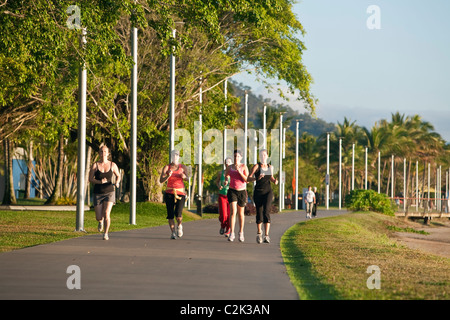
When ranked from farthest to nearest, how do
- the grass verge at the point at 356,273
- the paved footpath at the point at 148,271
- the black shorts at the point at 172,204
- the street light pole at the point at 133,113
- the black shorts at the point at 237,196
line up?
the street light pole at the point at 133,113 → the black shorts at the point at 172,204 → the black shorts at the point at 237,196 → the grass verge at the point at 356,273 → the paved footpath at the point at 148,271

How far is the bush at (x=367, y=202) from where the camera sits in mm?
54594

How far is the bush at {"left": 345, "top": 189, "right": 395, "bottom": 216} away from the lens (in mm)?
54594

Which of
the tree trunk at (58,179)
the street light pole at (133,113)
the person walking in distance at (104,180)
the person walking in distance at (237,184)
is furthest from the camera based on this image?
the tree trunk at (58,179)

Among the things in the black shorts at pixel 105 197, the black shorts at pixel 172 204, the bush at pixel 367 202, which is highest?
the black shorts at pixel 105 197

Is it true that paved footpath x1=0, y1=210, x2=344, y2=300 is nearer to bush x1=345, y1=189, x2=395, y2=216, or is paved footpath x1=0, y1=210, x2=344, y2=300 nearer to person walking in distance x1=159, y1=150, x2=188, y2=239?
person walking in distance x1=159, y1=150, x2=188, y2=239

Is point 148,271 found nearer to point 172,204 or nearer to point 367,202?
point 172,204

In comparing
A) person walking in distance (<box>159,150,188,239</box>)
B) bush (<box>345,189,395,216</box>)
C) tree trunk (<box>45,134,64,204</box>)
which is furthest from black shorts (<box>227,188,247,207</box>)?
bush (<box>345,189,395,216</box>)

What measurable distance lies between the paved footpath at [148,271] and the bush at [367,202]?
37.4 m

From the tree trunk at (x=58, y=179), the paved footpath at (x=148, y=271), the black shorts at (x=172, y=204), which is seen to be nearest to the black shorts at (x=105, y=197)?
the paved footpath at (x=148, y=271)

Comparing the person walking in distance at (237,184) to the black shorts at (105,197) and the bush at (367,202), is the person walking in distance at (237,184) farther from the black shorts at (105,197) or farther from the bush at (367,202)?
the bush at (367,202)

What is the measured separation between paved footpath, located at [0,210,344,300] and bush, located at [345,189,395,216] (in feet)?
123

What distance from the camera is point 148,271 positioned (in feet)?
38.4

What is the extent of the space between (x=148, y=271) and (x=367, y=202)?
44.3m

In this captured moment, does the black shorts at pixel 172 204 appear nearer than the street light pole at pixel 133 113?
Yes
